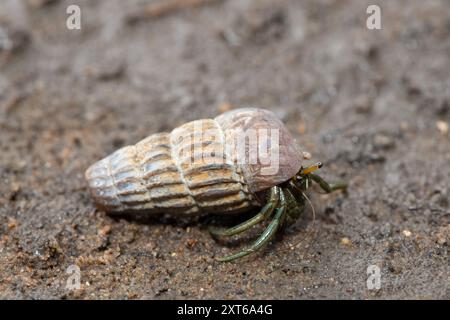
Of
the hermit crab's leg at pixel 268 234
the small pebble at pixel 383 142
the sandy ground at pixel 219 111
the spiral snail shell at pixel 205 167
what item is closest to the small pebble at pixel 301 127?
the sandy ground at pixel 219 111

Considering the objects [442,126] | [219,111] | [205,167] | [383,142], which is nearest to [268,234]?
[205,167]

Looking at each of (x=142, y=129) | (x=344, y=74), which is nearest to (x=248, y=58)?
(x=344, y=74)

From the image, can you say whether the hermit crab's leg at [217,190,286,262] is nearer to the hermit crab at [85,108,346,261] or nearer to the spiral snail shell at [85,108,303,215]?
the hermit crab at [85,108,346,261]

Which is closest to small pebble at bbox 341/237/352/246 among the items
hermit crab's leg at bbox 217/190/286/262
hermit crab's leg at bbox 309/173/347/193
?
hermit crab's leg at bbox 309/173/347/193

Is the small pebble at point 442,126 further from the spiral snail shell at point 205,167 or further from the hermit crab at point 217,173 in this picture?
the spiral snail shell at point 205,167

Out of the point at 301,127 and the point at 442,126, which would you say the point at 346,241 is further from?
the point at 442,126
